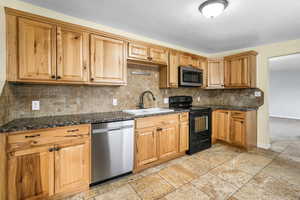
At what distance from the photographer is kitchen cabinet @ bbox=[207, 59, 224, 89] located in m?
3.77

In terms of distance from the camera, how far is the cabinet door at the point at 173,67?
9.92ft

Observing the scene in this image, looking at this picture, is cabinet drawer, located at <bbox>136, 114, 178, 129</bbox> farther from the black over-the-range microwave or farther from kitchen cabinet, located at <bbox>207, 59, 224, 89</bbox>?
kitchen cabinet, located at <bbox>207, 59, 224, 89</bbox>

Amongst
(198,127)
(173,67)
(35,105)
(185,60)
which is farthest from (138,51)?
(198,127)

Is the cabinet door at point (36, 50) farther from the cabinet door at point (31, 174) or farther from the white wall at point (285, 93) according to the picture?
the white wall at point (285, 93)

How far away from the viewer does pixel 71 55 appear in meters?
1.96

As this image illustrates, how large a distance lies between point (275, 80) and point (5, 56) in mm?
10532

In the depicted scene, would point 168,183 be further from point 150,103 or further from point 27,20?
point 27,20

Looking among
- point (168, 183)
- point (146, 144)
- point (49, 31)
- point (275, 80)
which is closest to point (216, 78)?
point (146, 144)

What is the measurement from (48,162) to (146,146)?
1329mm

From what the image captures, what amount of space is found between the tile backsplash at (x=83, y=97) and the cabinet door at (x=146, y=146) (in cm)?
73

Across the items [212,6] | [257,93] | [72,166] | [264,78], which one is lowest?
[72,166]

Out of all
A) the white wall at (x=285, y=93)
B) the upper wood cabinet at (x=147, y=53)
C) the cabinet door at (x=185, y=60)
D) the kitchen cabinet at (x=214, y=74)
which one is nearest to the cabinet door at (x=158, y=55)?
the upper wood cabinet at (x=147, y=53)

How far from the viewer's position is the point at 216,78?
3789mm

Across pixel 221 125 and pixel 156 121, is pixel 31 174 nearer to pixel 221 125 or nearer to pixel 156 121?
pixel 156 121
